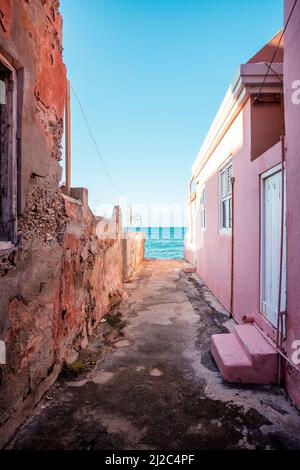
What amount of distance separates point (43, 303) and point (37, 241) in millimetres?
582

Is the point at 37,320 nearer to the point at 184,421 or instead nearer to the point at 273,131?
the point at 184,421

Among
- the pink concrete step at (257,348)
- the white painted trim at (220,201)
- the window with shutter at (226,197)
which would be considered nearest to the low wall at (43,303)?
the pink concrete step at (257,348)

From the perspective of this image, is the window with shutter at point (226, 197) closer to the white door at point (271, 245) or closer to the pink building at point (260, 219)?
the pink building at point (260, 219)

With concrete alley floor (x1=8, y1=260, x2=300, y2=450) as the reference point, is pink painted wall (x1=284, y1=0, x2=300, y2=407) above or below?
above

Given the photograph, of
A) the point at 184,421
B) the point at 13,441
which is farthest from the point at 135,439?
the point at 13,441

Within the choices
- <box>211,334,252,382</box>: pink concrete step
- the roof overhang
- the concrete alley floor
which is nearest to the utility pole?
the concrete alley floor

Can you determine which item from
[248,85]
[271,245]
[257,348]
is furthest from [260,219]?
[248,85]

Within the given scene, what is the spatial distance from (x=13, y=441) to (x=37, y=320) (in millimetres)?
858

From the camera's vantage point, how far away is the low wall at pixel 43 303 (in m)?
2.04

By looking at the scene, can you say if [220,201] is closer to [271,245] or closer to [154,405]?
[271,245]

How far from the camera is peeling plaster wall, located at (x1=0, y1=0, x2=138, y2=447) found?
204cm

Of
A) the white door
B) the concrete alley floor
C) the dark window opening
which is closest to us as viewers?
the concrete alley floor

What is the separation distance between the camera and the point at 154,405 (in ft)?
7.99

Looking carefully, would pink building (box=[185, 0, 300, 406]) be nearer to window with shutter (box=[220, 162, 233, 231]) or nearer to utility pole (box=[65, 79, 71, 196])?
window with shutter (box=[220, 162, 233, 231])
